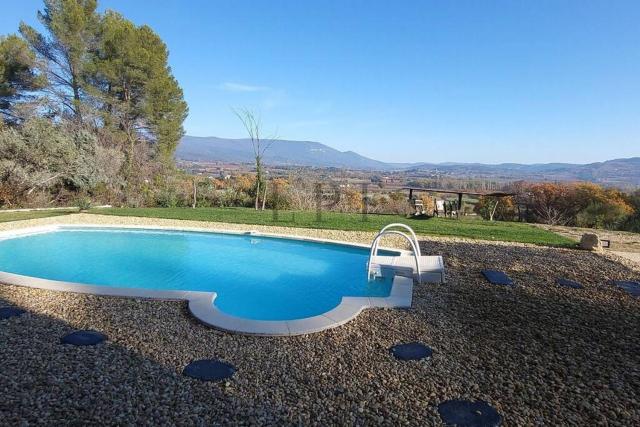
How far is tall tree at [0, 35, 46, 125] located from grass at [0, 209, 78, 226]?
19.4ft

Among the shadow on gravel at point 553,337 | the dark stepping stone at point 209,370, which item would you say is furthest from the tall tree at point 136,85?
the dark stepping stone at point 209,370

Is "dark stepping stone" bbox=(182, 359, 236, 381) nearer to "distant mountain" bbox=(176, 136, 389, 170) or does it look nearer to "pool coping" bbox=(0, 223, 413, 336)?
"pool coping" bbox=(0, 223, 413, 336)

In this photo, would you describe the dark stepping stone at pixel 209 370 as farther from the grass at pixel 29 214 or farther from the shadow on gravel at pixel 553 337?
the grass at pixel 29 214

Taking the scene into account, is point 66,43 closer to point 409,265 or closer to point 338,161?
point 409,265

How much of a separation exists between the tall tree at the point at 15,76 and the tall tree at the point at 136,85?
216cm

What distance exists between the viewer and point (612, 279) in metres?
6.16

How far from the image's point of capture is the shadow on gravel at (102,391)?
246 centimetres

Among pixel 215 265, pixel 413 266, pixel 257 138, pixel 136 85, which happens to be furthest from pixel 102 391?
pixel 136 85

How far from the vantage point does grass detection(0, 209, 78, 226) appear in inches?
446

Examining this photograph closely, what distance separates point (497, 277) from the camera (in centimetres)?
609

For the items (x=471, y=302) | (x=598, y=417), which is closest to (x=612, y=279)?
(x=471, y=302)

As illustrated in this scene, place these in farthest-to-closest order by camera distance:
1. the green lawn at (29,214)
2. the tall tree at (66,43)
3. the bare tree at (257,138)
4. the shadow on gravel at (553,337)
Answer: the tall tree at (66,43) < the bare tree at (257,138) < the green lawn at (29,214) < the shadow on gravel at (553,337)

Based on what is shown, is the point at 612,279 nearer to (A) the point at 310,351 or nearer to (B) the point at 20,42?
(A) the point at 310,351

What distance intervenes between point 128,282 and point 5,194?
11.0 meters
